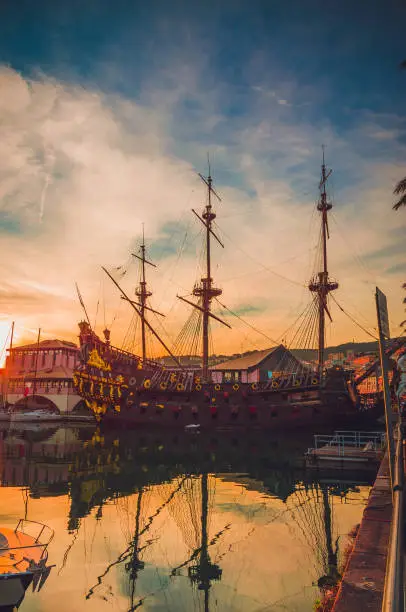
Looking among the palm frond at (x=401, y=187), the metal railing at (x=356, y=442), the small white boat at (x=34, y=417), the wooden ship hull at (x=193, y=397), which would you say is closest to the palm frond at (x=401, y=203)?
the palm frond at (x=401, y=187)

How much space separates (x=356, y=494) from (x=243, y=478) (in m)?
6.80

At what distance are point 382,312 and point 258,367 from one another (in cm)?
6130

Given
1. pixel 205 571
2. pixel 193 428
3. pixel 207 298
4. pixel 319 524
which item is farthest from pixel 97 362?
pixel 205 571

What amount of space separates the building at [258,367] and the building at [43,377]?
24.8 metres

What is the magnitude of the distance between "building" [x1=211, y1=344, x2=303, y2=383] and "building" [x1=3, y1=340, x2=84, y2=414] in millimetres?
24814

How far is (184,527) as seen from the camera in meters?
16.5

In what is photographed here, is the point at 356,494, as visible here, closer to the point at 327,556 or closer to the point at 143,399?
the point at 327,556

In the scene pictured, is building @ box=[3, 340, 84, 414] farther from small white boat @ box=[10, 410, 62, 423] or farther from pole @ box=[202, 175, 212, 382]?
pole @ box=[202, 175, 212, 382]

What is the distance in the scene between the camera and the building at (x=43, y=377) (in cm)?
7425

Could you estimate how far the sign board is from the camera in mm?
8656

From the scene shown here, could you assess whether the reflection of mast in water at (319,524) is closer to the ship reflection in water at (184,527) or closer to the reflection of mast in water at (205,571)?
the ship reflection in water at (184,527)

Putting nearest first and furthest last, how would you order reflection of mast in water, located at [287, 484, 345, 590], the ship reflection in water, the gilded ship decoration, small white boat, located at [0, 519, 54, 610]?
small white boat, located at [0, 519, 54, 610] < the ship reflection in water < reflection of mast in water, located at [287, 484, 345, 590] < the gilded ship decoration

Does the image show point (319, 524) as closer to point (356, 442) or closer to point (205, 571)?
point (205, 571)

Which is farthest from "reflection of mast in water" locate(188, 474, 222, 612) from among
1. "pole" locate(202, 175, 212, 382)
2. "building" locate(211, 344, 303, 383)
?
"building" locate(211, 344, 303, 383)
